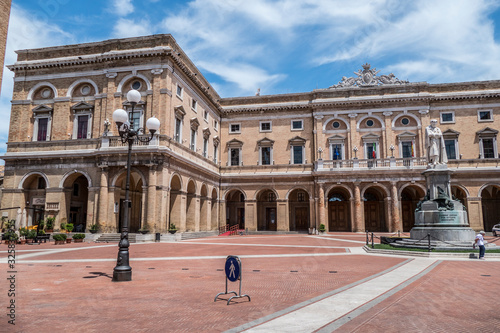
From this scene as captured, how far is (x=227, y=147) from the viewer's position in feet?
139

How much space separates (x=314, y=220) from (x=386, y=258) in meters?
22.9

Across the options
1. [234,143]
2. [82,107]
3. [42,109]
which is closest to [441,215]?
[234,143]

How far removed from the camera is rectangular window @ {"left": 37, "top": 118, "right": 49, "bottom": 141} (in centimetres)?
3145

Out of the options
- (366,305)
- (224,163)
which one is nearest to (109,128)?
(224,163)

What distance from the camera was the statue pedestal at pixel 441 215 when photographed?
17734 millimetres

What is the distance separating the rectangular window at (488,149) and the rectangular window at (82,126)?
128ft

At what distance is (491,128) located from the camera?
38219 mm

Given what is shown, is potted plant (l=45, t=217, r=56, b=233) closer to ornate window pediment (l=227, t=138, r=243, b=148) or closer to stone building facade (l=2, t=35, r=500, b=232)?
stone building facade (l=2, t=35, r=500, b=232)

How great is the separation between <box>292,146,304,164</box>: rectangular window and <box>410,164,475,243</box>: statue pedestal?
71.9ft

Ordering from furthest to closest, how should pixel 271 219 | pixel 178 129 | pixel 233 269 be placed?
pixel 271 219, pixel 178 129, pixel 233 269

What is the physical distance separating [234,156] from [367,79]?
17.3 m

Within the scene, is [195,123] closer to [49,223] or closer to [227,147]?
[227,147]

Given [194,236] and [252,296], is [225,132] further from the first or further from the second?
[252,296]

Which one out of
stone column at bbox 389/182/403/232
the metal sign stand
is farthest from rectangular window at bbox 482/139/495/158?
the metal sign stand
